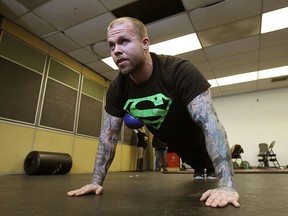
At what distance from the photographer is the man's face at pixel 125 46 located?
1.14 metres

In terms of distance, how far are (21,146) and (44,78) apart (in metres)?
1.27

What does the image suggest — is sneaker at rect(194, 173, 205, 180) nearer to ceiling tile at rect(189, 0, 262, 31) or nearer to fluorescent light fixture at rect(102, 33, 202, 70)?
ceiling tile at rect(189, 0, 262, 31)

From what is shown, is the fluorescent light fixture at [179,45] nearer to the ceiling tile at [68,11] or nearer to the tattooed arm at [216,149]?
the ceiling tile at [68,11]

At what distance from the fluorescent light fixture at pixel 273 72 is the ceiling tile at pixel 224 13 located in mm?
2600

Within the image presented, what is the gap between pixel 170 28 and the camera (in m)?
3.80

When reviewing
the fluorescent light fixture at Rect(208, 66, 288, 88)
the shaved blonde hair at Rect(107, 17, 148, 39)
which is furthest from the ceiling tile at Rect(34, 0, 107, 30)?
the fluorescent light fixture at Rect(208, 66, 288, 88)

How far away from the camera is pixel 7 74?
11.2 feet

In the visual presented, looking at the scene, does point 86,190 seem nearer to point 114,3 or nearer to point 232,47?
point 114,3

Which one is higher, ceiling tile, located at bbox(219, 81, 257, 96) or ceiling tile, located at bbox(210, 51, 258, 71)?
ceiling tile, located at bbox(219, 81, 257, 96)

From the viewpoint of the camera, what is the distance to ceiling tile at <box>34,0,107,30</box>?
3.21 m

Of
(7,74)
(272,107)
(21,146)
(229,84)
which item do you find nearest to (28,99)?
(7,74)

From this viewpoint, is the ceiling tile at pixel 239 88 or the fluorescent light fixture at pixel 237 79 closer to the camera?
the fluorescent light fixture at pixel 237 79

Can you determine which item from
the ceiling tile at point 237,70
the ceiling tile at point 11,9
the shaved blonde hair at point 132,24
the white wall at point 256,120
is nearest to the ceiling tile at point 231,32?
the ceiling tile at point 237,70

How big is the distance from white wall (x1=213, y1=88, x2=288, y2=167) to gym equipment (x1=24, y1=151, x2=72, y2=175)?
219 inches
